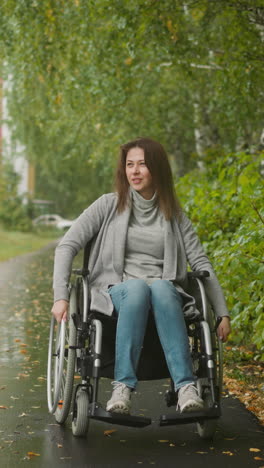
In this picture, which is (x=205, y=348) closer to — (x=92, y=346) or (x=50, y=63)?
(x=92, y=346)

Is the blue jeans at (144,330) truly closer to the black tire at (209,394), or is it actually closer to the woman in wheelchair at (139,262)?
the woman in wheelchair at (139,262)

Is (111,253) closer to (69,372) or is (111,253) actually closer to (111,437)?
(69,372)

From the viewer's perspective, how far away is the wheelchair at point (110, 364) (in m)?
4.32

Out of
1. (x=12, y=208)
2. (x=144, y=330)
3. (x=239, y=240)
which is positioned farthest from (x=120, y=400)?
(x=12, y=208)

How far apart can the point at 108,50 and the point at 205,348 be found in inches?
330

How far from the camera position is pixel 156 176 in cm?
499

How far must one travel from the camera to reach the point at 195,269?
498 cm

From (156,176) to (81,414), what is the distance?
4.60 feet

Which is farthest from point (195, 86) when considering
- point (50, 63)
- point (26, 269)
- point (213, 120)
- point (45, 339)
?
point (45, 339)

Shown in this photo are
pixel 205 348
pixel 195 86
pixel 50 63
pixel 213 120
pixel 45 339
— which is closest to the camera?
pixel 205 348

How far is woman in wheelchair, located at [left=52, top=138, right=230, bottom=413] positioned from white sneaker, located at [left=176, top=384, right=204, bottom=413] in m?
0.05

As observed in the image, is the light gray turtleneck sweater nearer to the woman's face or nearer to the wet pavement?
the woman's face

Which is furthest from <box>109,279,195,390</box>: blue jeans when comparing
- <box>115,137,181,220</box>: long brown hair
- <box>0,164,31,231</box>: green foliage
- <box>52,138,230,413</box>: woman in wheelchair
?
<box>0,164,31,231</box>: green foliage

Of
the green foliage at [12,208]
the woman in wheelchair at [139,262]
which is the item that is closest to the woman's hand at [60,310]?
the woman in wheelchair at [139,262]
